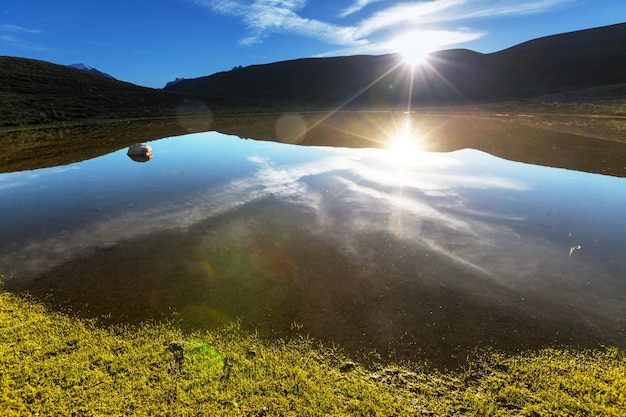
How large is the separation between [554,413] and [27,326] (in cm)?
731

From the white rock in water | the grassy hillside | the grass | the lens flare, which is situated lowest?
the grass

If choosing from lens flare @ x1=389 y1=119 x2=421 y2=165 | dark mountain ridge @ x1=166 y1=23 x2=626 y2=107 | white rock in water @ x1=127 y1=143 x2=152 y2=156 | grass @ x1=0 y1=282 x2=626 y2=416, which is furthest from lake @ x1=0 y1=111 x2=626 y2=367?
dark mountain ridge @ x1=166 y1=23 x2=626 y2=107

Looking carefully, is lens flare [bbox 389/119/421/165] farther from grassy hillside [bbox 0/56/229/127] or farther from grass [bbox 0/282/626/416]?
grassy hillside [bbox 0/56/229/127]

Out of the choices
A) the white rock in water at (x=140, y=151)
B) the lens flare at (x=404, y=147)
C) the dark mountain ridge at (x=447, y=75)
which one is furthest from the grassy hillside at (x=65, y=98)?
the dark mountain ridge at (x=447, y=75)

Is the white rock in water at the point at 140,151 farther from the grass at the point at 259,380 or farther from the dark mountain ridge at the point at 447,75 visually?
the dark mountain ridge at the point at 447,75

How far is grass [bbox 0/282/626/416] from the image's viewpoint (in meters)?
A: 3.38

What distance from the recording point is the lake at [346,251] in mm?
4871

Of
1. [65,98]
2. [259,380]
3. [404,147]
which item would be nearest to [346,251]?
[259,380]

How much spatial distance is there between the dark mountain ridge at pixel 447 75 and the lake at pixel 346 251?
275 feet

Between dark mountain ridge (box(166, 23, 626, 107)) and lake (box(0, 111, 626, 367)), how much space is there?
83891mm

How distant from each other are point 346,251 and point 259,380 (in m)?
3.93

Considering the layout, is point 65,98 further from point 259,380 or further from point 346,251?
point 259,380

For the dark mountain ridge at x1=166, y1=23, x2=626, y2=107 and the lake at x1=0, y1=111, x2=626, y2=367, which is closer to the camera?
the lake at x1=0, y1=111, x2=626, y2=367

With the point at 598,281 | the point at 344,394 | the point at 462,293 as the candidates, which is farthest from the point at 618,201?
the point at 344,394
